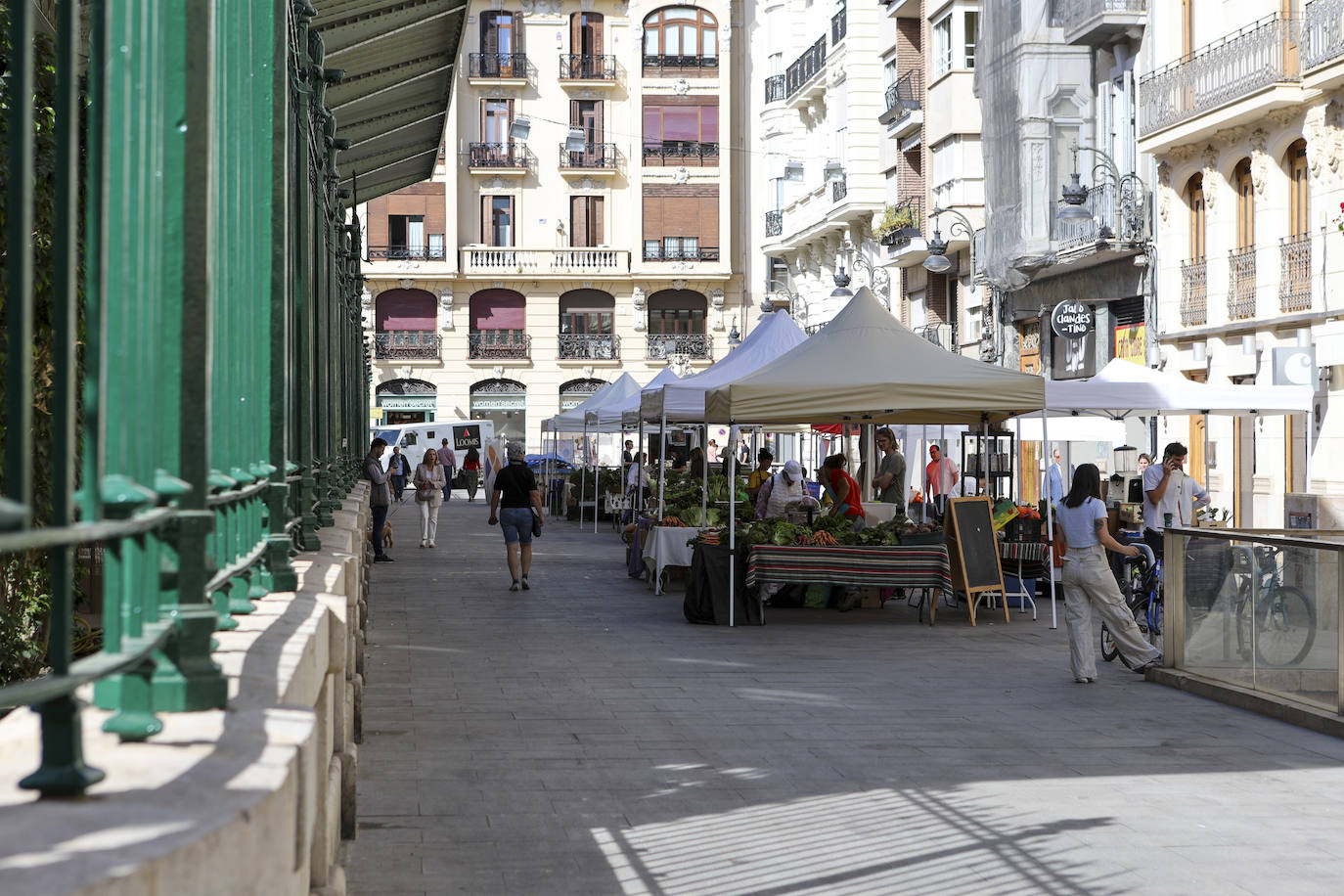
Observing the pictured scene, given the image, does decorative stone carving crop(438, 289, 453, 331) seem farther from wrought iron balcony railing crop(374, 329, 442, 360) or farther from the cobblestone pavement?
the cobblestone pavement

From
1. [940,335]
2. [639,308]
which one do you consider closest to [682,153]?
[639,308]

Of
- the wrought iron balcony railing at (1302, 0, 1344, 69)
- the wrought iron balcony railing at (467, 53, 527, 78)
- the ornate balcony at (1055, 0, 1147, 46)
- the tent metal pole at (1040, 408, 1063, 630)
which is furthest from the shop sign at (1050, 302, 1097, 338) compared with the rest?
the wrought iron balcony railing at (467, 53, 527, 78)

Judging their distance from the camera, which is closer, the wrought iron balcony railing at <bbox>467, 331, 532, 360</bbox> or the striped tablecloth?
the striped tablecloth

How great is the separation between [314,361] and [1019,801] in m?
4.40

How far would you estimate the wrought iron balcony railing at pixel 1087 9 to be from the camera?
30234mm

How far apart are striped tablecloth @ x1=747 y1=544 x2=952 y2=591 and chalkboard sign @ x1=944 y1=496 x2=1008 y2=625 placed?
1.25ft

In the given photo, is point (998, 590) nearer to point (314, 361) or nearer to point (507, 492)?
point (507, 492)

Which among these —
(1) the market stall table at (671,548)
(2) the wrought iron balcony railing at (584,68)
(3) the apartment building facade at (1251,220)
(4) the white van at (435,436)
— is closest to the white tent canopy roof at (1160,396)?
(1) the market stall table at (671,548)

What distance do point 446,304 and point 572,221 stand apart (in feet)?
17.9

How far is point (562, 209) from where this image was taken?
2363 inches

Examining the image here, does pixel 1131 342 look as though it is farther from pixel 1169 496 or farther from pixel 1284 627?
pixel 1284 627

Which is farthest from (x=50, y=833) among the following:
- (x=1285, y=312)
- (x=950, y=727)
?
(x=1285, y=312)

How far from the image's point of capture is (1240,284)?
2667 centimetres

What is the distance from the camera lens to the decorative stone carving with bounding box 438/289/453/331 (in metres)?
58.9
